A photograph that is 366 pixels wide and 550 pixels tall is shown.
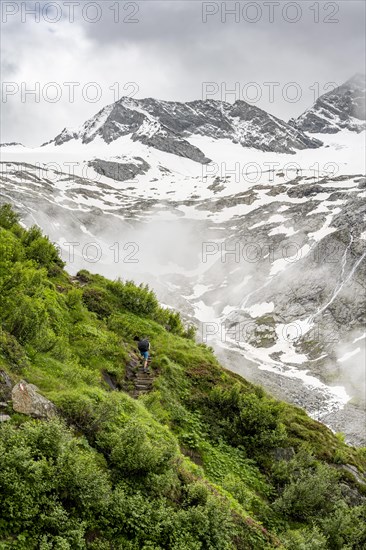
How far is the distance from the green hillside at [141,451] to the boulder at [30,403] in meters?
0.18

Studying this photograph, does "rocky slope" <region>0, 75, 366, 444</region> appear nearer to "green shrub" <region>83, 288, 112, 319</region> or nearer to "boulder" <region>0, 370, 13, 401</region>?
"green shrub" <region>83, 288, 112, 319</region>

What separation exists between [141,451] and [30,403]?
2442 mm

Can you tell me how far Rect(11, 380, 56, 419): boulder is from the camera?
323 inches

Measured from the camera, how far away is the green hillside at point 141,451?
6.82m

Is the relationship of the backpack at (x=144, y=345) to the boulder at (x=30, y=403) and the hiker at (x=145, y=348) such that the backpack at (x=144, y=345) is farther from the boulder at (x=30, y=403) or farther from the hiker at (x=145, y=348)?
the boulder at (x=30, y=403)

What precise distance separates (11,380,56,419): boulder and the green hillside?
0.58 feet

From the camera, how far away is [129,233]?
196000mm

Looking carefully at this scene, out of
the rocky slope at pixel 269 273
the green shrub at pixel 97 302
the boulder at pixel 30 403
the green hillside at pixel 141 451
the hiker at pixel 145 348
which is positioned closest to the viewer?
the green hillside at pixel 141 451

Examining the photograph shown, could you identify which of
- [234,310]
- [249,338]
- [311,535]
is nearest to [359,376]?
[249,338]

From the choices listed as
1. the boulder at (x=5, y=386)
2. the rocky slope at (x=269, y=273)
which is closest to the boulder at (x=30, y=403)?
the boulder at (x=5, y=386)

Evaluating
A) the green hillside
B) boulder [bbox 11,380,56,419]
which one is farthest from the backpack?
boulder [bbox 11,380,56,419]

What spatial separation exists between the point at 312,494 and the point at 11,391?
356 inches

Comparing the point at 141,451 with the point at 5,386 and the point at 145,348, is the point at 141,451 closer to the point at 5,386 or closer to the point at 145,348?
the point at 5,386

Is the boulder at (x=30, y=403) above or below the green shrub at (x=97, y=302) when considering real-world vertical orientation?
below
